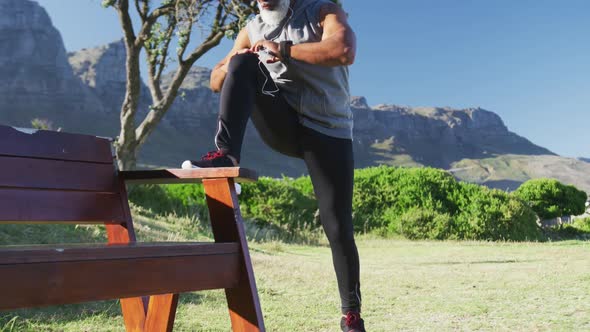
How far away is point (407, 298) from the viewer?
5066mm

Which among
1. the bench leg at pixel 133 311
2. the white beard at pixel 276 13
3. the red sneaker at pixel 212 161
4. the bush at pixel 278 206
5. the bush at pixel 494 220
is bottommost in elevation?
the bush at pixel 278 206

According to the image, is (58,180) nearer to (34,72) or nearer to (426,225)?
(426,225)

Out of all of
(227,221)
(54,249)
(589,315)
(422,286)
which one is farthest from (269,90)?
(422,286)

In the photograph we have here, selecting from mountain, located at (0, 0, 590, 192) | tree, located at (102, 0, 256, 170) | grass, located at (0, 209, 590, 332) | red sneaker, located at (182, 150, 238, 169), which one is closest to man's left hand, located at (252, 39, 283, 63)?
red sneaker, located at (182, 150, 238, 169)

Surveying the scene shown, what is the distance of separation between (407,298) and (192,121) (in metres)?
122

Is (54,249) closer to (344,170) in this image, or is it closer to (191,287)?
(191,287)

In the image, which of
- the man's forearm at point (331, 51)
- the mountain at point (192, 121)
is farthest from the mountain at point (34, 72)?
the man's forearm at point (331, 51)

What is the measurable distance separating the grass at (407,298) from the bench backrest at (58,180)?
1.30 m

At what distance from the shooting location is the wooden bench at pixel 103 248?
1.74 m

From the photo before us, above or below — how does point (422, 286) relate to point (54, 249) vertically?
below

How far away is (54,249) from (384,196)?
37.2 ft

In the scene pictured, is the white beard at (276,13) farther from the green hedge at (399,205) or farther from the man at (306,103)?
the green hedge at (399,205)

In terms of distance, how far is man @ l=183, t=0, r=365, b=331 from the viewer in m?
2.64

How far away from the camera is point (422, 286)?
225 inches
